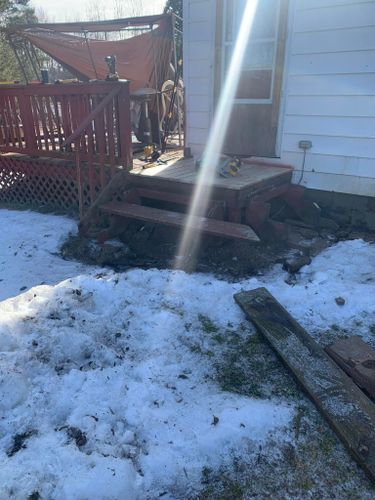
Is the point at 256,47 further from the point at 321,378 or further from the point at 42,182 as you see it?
the point at 321,378

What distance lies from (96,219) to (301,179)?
293 centimetres

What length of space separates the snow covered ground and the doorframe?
249 cm

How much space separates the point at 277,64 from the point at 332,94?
2.89ft

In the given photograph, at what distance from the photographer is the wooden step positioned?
4.21m

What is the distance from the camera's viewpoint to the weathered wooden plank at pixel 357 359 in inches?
104

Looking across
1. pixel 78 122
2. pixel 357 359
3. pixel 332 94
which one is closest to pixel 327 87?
pixel 332 94

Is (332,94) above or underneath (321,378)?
above

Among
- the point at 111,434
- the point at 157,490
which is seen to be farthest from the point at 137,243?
the point at 157,490

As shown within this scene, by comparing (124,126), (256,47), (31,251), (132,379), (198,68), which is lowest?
(31,251)

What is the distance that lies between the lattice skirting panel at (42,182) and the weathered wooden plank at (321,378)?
352 centimetres

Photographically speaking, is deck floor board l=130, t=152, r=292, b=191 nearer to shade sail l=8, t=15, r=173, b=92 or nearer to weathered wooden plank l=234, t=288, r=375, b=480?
weathered wooden plank l=234, t=288, r=375, b=480

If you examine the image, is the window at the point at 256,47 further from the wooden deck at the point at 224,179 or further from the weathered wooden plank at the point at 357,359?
the weathered wooden plank at the point at 357,359

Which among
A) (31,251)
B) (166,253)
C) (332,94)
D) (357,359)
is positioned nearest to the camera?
(357,359)

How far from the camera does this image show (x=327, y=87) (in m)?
5.20
